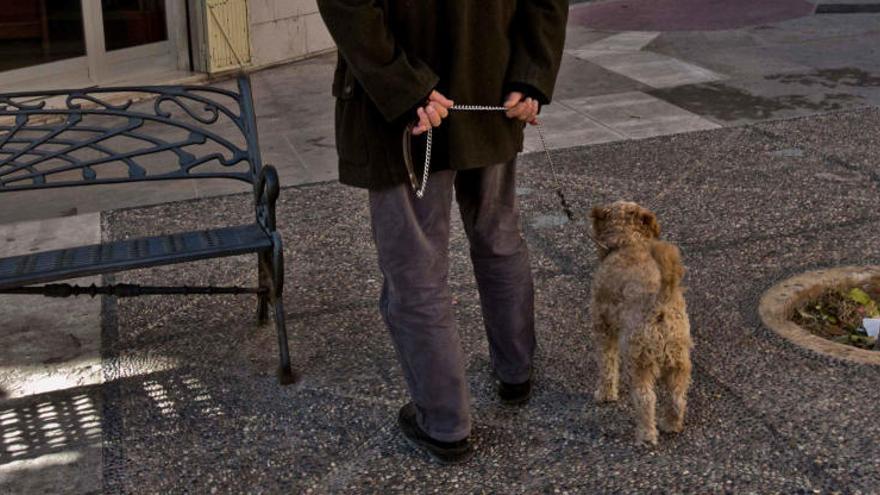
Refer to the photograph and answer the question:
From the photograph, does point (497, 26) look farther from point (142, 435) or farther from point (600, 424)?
point (142, 435)

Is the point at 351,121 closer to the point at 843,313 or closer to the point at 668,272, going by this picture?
the point at 668,272

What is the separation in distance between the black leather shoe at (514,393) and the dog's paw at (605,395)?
0.76 feet

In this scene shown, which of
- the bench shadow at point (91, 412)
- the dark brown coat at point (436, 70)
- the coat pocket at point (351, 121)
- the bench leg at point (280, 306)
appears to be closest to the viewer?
the dark brown coat at point (436, 70)

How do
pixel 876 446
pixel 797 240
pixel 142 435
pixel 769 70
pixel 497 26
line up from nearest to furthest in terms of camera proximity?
pixel 497 26
pixel 876 446
pixel 142 435
pixel 797 240
pixel 769 70

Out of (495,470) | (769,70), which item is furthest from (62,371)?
(769,70)

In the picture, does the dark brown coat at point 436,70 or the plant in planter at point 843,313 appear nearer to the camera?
the dark brown coat at point 436,70

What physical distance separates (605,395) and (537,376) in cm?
32

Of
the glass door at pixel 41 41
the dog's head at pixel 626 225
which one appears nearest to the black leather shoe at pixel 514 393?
the dog's head at pixel 626 225

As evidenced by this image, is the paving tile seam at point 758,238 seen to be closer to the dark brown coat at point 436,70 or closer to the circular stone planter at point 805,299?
the circular stone planter at point 805,299

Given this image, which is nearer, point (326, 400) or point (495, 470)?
point (495, 470)

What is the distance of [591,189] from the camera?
620 centimetres

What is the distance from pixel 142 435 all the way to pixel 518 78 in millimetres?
1670

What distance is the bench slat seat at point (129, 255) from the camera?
12.7ft

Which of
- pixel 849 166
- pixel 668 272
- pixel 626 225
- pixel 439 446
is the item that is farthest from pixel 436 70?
pixel 849 166
